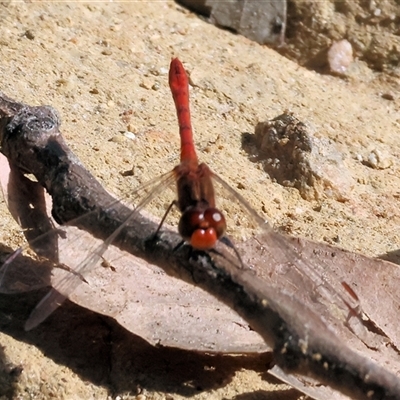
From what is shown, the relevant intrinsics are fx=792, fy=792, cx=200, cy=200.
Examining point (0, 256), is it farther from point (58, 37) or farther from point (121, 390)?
point (58, 37)

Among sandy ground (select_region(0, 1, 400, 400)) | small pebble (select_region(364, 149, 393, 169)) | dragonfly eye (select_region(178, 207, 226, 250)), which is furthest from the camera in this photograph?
small pebble (select_region(364, 149, 393, 169))

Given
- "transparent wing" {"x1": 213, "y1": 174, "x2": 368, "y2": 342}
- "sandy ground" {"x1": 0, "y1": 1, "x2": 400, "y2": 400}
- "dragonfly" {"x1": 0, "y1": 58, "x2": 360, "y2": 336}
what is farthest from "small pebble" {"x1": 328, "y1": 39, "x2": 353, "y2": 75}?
"transparent wing" {"x1": 213, "y1": 174, "x2": 368, "y2": 342}

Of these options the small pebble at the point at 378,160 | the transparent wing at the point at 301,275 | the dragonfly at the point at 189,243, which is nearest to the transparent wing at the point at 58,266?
the dragonfly at the point at 189,243

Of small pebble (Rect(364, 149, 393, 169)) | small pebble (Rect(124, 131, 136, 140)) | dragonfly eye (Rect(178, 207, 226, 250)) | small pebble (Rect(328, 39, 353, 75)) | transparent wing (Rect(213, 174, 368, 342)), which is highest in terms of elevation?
dragonfly eye (Rect(178, 207, 226, 250))

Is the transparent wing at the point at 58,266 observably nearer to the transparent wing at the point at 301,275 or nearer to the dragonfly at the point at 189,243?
the dragonfly at the point at 189,243

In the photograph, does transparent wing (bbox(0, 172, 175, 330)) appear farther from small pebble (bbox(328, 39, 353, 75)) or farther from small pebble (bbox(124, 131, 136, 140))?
small pebble (bbox(328, 39, 353, 75))

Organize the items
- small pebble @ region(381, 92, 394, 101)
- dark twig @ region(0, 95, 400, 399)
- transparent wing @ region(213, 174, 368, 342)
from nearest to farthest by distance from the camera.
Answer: dark twig @ region(0, 95, 400, 399), transparent wing @ region(213, 174, 368, 342), small pebble @ region(381, 92, 394, 101)

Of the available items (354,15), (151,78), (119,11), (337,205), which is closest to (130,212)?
(337,205)
